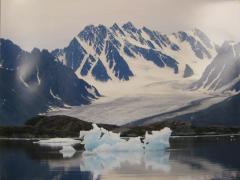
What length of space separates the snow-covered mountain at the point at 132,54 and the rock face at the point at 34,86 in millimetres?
3591

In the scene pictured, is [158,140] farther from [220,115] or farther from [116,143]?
[220,115]

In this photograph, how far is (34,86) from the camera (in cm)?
15050

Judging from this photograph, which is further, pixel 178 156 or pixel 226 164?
pixel 178 156

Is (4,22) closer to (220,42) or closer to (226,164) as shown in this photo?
(220,42)

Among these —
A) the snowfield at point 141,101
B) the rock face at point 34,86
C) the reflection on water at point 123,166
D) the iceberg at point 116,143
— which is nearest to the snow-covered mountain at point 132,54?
the rock face at point 34,86

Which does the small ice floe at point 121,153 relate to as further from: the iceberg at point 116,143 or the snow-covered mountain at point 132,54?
the snow-covered mountain at point 132,54

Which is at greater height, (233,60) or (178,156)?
(233,60)

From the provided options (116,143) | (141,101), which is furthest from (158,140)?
(141,101)

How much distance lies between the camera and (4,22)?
379ft

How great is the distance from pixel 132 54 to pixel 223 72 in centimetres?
2341

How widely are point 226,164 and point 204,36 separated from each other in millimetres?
120809

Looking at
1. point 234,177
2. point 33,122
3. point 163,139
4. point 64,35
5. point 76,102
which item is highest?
point 64,35

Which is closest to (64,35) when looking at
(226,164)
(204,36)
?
(204,36)

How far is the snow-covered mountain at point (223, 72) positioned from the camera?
490 feet
